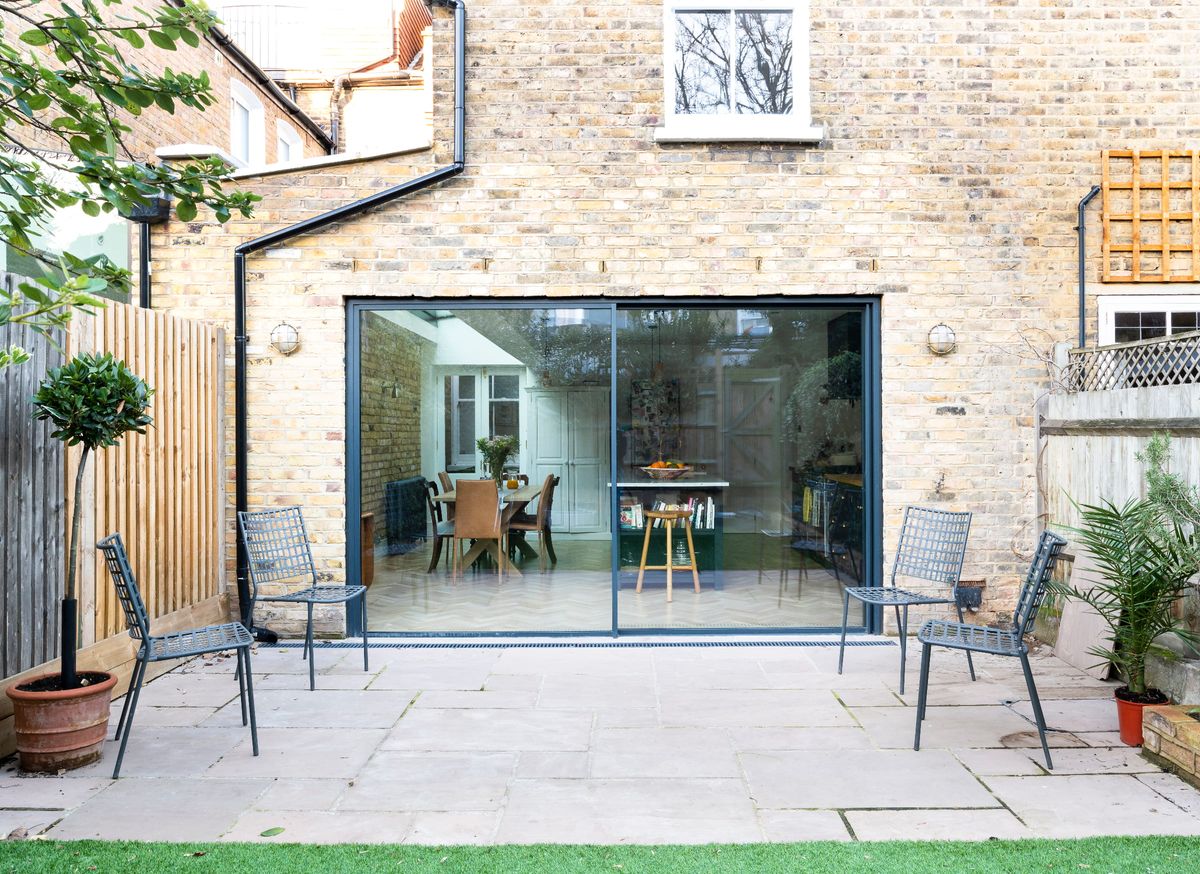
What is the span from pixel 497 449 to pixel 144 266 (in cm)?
266

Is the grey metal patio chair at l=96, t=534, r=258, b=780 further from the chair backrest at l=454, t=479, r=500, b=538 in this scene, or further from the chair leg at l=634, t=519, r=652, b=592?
the chair leg at l=634, t=519, r=652, b=592

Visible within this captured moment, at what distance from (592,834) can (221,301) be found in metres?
4.47

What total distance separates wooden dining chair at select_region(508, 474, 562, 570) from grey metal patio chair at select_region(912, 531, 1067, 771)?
300 centimetres

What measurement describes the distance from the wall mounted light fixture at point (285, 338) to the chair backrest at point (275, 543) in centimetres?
110

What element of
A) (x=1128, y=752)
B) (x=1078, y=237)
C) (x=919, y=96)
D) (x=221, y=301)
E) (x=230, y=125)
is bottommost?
(x=1128, y=752)

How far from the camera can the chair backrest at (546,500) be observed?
A: 20.9 ft

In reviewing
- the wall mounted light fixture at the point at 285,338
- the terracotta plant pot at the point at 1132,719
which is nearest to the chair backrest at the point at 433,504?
the wall mounted light fixture at the point at 285,338

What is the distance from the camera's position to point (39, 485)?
416cm

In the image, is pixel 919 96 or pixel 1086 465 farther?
pixel 919 96

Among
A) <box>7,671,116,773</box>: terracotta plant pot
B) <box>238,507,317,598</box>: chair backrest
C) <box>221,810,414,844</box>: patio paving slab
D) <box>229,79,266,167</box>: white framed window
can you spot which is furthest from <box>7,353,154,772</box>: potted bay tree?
<box>229,79,266,167</box>: white framed window

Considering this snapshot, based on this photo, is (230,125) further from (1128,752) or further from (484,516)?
(1128,752)

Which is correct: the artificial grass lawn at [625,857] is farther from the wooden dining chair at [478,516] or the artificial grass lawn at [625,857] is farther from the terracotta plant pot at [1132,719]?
the wooden dining chair at [478,516]

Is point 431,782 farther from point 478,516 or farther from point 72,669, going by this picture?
point 478,516

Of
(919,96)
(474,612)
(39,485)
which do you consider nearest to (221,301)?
(39,485)
